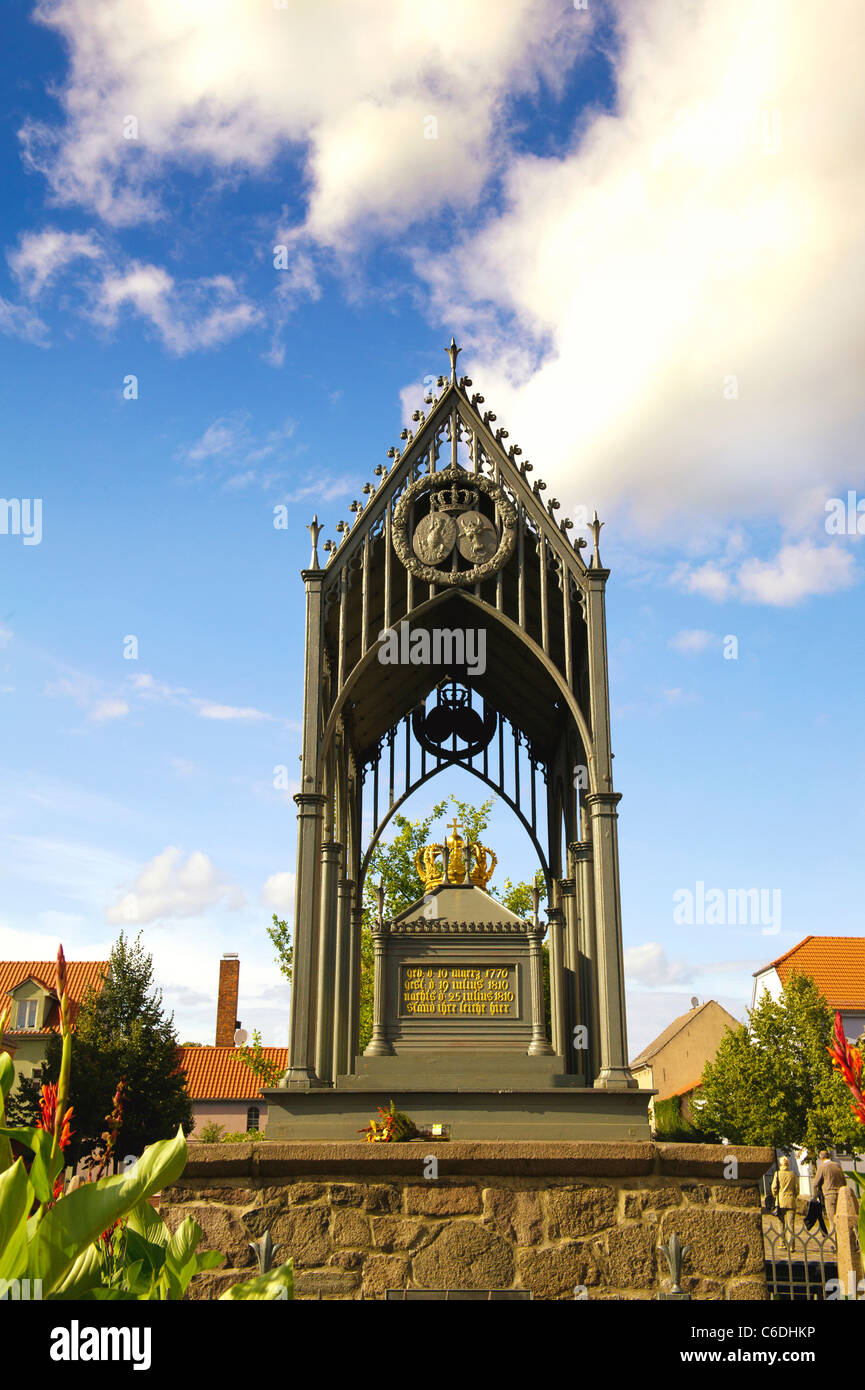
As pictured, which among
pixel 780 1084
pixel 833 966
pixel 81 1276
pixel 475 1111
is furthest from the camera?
pixel 833 966

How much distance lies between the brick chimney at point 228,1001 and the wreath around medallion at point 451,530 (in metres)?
52.3

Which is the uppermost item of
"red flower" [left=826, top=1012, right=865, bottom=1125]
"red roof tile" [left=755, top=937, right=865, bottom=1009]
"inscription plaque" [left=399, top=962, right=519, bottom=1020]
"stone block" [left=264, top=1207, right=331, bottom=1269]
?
"red roof tile" [left=755, top=937, right=865, bottom=1009]

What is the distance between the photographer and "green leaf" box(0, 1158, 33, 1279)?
1.92 metres

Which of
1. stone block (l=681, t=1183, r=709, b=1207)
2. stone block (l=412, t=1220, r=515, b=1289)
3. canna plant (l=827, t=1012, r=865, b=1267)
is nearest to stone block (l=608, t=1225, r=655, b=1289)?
stone block (l=681, t=1183, r=709, b=1207)

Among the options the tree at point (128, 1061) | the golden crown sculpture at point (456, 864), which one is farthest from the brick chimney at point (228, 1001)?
the golden crown sculpture at point (456, 864)

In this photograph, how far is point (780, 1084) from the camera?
39.2 m

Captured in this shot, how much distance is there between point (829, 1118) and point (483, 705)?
28.9 metres

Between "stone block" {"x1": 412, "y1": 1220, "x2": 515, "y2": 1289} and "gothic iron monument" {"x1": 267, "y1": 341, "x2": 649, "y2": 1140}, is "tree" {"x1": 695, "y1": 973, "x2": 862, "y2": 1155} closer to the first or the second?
"gothic iron monument" {"x1": 267, "y1": 341, "x2": 649, "y2": 1140}

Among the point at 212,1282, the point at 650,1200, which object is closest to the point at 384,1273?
the point at 212,1282

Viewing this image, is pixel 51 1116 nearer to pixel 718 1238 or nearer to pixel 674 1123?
pixel 718 1238

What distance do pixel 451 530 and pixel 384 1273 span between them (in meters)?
8.79

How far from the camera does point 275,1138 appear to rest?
11133mm

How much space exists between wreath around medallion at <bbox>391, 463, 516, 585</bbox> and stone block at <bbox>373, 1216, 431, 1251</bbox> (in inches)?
306

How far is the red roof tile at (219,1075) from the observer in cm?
5303
